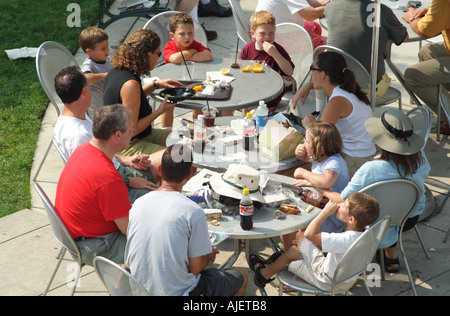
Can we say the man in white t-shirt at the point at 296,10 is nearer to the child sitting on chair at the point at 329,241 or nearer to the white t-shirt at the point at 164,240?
the child sitting on chair at the point at 329,241

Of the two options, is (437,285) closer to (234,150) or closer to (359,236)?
(359,236)

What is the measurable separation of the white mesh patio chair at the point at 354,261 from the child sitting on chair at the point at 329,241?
40mm

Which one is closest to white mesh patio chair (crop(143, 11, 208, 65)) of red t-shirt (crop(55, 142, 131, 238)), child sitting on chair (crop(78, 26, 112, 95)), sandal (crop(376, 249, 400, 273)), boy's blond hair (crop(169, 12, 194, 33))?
boy's blond hair (crop(169, 12, 194, 33))

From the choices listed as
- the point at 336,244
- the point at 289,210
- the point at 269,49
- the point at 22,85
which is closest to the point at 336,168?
the point at 289,210

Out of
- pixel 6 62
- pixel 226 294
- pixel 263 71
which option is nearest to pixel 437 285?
pixel 226 294

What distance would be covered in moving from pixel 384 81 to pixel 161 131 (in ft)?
7.27

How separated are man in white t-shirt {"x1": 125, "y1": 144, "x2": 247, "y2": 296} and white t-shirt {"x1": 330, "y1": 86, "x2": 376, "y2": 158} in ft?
6.38

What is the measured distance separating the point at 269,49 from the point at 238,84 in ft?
2.02

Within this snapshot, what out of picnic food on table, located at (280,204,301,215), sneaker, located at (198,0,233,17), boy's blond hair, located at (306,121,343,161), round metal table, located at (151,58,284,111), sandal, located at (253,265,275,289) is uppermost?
boy's blond hair, located at (306,121,343,161)

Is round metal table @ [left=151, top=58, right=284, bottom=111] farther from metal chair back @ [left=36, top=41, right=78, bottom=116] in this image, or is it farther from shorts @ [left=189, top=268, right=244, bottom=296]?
shorts @ [left=189, top=268, right=244, bottom=296]

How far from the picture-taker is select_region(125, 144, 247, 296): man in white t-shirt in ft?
11.0

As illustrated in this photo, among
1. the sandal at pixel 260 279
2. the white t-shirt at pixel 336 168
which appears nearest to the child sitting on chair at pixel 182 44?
the white t-shirt at pixel 336 168

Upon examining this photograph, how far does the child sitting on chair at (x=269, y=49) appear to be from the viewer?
6.21 m

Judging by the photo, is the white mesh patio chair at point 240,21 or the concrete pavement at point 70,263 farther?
the white mesh patio chair at point 240,21
